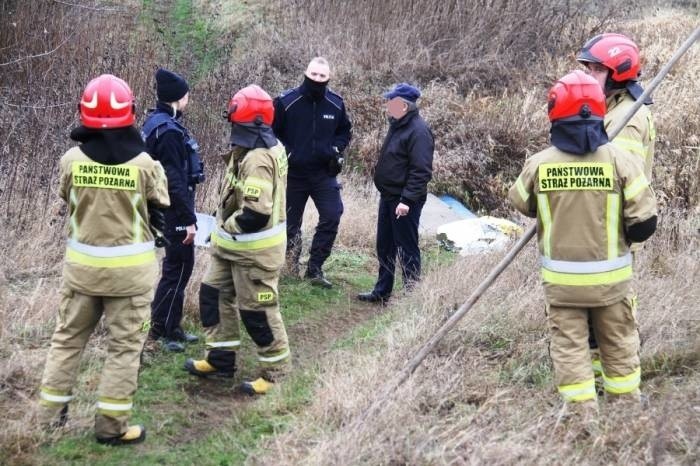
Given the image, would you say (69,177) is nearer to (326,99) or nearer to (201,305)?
(201,305)

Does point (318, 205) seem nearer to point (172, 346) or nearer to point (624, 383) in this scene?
point (172, 346)

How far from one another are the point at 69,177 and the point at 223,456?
5.67 feet

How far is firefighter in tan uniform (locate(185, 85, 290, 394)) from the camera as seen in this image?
5.20 m

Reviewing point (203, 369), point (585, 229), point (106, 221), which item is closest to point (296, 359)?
point (203, 369)

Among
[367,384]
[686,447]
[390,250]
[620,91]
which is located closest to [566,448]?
[686,447]

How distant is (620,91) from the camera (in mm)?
5082

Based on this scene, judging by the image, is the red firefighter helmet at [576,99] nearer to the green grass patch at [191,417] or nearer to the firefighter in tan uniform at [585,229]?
the firefighter in tan uniform at [585,229]

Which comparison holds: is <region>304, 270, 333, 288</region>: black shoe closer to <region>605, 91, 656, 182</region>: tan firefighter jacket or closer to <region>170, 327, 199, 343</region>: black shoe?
<region>170, 327, 199, 343</region>: black shoe

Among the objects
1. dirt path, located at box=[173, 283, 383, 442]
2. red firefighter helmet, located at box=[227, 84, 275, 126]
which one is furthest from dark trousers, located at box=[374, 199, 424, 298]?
red firefighter helmet, located at box=[227, 84, 275, 126]

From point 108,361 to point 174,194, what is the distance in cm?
149

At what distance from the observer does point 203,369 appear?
5.63 meters

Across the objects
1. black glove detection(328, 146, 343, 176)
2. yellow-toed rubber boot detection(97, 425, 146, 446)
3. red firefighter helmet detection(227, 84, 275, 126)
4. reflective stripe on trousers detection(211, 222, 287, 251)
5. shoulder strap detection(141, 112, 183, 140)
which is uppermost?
red firefighter helmet detection(227, 84, 275, 126)

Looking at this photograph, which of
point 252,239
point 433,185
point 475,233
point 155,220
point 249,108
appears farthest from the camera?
point 433,185

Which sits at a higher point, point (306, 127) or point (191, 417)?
point (306, 127)
